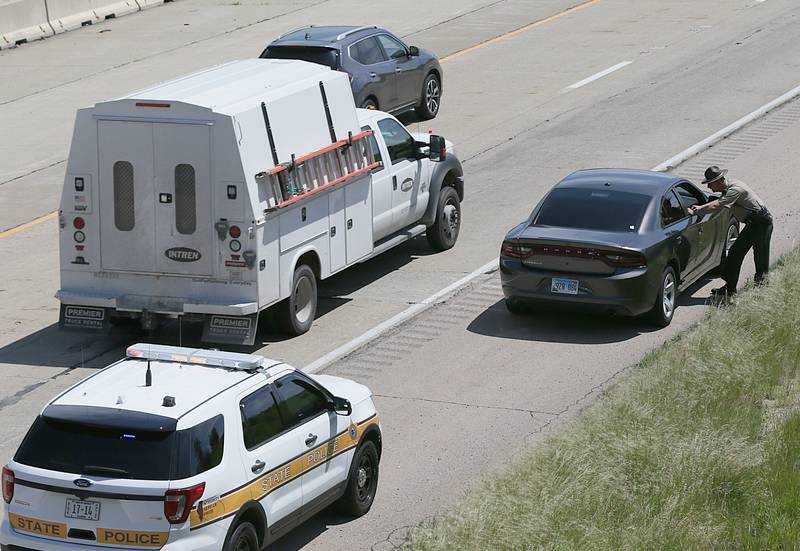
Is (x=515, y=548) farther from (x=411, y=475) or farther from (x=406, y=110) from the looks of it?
(x=406, y=110)

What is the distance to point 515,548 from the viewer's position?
934cm

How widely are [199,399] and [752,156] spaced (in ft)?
50.6

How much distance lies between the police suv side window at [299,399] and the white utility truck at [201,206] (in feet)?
13.9

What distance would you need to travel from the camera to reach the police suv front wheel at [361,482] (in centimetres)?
1061

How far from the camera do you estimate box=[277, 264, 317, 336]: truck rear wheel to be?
597 inches

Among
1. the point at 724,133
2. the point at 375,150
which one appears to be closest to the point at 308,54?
the point at 375,150

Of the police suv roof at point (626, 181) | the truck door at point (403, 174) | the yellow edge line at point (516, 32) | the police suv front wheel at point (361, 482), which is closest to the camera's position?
the police suv front wheel at point (361, 482)

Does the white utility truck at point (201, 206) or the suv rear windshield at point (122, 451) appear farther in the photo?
the white utility truck at point (201, 206)

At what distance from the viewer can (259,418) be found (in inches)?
375

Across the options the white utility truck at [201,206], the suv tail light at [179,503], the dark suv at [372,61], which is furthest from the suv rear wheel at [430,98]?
the suv tail light at [179,503]

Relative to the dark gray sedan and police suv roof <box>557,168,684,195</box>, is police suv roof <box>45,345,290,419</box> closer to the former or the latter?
the dark gray sedan

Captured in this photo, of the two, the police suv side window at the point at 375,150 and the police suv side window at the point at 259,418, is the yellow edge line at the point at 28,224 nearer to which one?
the police suv side window at the point at 375,150

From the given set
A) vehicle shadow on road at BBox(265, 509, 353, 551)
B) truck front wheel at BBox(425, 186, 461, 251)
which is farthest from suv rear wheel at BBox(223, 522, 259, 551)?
truck front wheel at BBox(425, 186, 461, 251)

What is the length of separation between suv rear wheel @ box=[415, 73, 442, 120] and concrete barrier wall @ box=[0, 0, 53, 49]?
11509 mm
